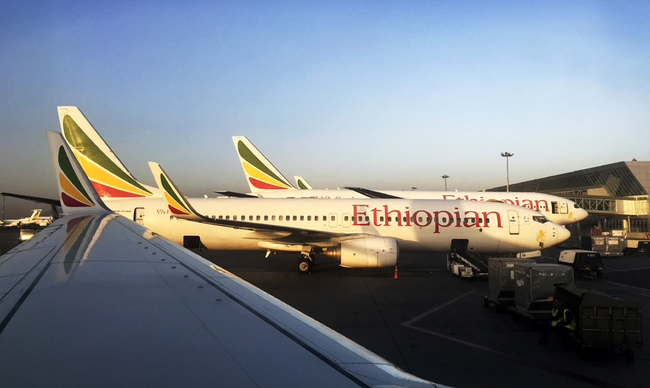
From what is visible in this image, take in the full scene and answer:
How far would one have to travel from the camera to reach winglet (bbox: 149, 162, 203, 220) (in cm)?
1295

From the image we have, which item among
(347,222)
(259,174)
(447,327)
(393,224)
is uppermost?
(259,174)

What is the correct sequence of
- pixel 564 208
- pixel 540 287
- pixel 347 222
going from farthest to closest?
pixel 564 208
pixel 347 222
pixel 540 287

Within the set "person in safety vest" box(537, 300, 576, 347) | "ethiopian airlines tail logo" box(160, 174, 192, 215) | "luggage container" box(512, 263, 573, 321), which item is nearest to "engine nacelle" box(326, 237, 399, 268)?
"luggage container" box(512, 263, 573, 321)

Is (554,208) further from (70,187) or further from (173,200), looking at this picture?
(70,187)

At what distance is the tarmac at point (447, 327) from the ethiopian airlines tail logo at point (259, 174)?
15.0m

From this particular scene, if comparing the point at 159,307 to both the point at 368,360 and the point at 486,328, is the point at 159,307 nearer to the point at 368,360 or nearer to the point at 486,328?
the point at 368,360

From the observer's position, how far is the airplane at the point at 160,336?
1.33 meters

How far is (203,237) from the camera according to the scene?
16.4 m

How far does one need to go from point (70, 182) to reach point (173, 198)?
6.20 meters

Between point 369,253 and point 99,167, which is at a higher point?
point 99,167

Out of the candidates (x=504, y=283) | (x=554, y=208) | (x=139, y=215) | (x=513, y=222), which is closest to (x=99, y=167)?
(x=139, y=215)

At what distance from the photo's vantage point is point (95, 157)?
17516 millimetres

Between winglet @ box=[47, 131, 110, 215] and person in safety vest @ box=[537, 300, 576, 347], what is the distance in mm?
9946

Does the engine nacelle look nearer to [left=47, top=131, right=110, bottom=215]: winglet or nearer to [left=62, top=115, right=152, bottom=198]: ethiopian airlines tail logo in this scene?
[left=47, top=131, right=110, bottom=215]: winglet
